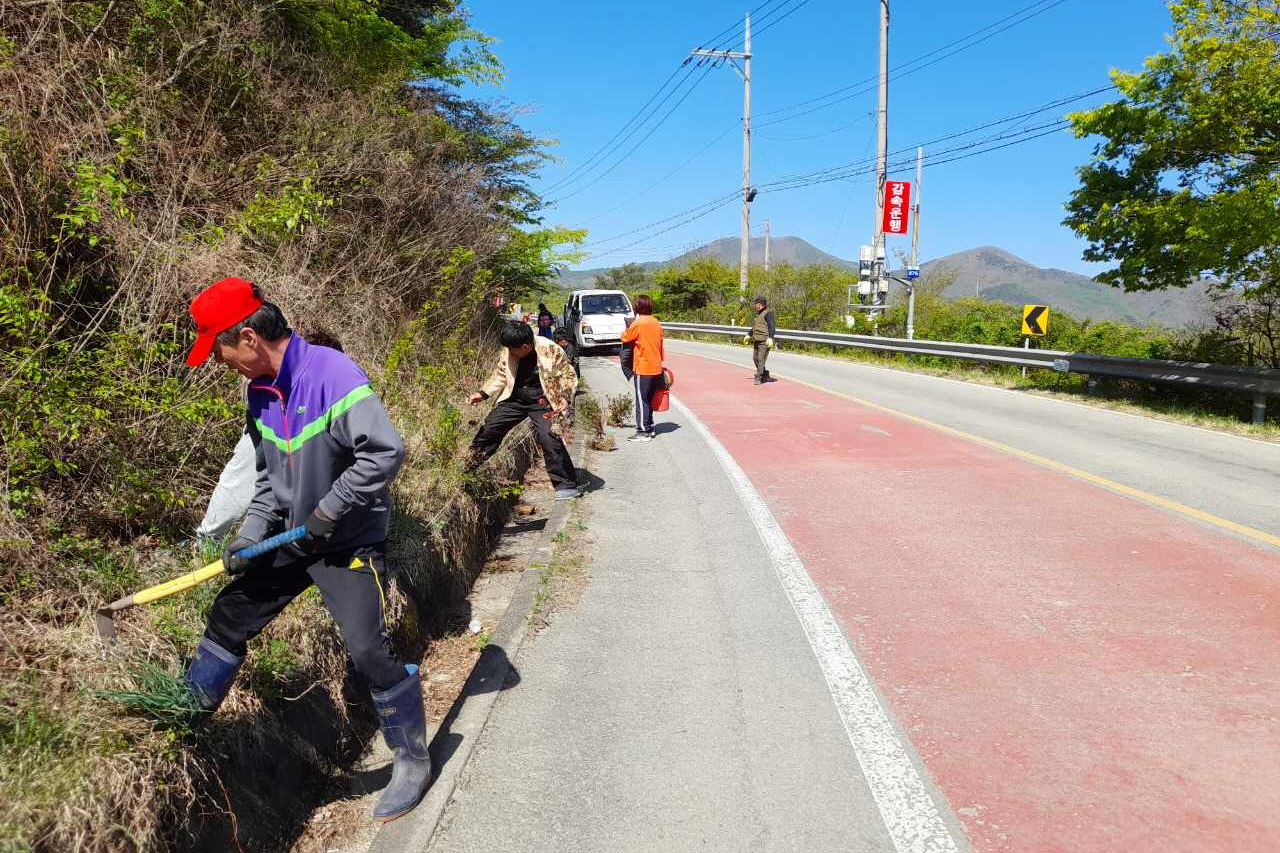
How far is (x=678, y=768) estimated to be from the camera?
3311 millimetres

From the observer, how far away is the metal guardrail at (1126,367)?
11312mm

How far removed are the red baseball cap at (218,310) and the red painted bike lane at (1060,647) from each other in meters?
3.07

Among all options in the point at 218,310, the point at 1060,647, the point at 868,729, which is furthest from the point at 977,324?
the point at 218,310

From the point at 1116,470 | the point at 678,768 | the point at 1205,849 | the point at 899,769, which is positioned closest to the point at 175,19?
the point at 678,768

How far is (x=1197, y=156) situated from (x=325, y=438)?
→ 13.6 metres

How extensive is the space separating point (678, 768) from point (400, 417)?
4175mm

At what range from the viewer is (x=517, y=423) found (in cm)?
728

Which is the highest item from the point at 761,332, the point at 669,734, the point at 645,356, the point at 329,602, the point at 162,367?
the point at 761,332

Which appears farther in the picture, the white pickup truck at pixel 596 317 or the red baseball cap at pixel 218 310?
the white pickup truck at pixel 596 317

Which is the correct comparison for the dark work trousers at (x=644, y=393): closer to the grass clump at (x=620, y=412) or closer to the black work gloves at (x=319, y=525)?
the grass clump at (x=620, y=412)

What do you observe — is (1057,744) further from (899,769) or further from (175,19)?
(175,19)

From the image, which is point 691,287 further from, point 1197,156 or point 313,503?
point 313,503

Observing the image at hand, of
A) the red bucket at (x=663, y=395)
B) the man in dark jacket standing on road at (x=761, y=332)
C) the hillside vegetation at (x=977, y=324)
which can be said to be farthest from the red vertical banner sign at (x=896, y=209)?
the red bucket at (x=663, y=395)

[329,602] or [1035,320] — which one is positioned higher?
[1035,320]
